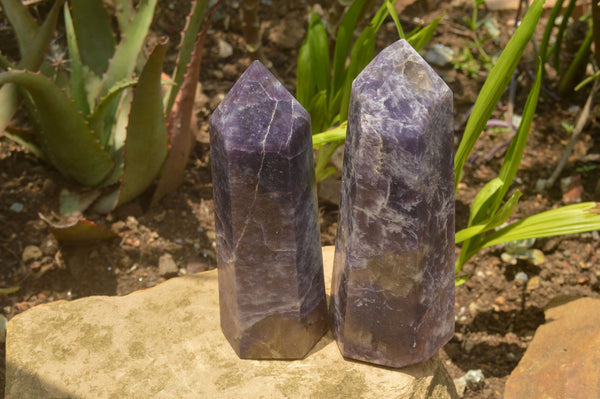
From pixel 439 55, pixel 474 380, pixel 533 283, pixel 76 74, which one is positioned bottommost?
pixel 474 380

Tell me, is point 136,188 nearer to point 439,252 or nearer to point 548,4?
point 439,252

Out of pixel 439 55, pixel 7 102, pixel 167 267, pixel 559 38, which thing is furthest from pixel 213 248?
pixel 559 38

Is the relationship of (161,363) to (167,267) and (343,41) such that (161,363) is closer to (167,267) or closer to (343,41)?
(167,267)

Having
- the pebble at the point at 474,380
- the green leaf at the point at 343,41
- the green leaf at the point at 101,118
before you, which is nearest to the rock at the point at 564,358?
the pebble at the point at 474,380

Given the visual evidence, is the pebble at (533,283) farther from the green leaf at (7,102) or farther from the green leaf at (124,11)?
the green leaf at (7,102)

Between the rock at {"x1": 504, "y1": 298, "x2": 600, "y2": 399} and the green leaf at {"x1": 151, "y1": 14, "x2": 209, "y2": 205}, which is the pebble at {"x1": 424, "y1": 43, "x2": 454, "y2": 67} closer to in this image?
the green leaf at {"x1": 151, "y1": 14, "x2": 209, "y2": 205}

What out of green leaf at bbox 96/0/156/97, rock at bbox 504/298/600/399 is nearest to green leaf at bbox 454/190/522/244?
rock at bbox 504/298/600/399

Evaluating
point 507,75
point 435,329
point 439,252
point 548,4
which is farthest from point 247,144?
point 548,4

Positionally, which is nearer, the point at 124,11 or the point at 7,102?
the point at 7,102
